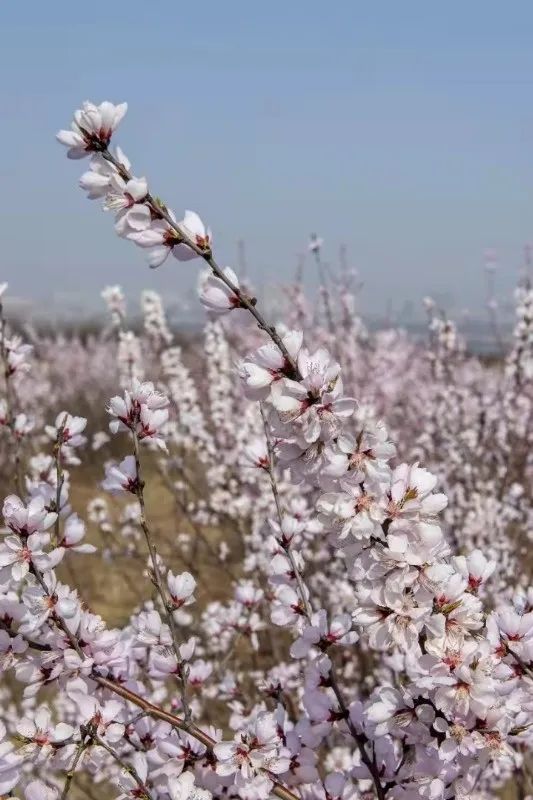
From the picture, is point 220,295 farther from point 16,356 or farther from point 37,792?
point 16,356

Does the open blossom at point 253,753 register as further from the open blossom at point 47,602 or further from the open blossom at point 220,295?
the open blossom at point 220,295

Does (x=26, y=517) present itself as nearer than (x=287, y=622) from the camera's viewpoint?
Yes

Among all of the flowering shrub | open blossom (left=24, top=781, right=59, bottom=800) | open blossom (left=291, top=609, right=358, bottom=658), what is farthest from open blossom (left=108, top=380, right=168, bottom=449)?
open blossom (left=24, top=781, right=59, bottom=800)

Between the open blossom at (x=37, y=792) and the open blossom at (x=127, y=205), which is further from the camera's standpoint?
the open blossom at (x=37, y=792)

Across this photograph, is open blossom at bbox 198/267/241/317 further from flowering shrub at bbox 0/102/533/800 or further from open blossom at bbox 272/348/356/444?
open blossom at bbox 272/348/356/444

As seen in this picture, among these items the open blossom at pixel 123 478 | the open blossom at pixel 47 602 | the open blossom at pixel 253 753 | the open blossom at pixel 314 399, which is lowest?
the open blossom at pixel 253 753

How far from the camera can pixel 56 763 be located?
153cm

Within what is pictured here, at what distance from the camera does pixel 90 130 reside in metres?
1.31

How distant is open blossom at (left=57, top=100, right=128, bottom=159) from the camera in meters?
1.31

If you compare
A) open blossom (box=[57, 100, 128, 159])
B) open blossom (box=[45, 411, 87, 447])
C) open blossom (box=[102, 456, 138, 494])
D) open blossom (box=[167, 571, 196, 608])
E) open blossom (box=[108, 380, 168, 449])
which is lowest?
open blossom (box=[167, 571, 196, 608])

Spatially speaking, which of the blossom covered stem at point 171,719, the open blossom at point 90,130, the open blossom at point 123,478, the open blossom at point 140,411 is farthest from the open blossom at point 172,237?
the blossom covered stem at point 171,719

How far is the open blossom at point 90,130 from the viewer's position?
1309 millimetres

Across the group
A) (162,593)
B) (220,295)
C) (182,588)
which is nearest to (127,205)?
(220,295)

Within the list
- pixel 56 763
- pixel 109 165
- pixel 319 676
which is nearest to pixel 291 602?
pixel 319 676
